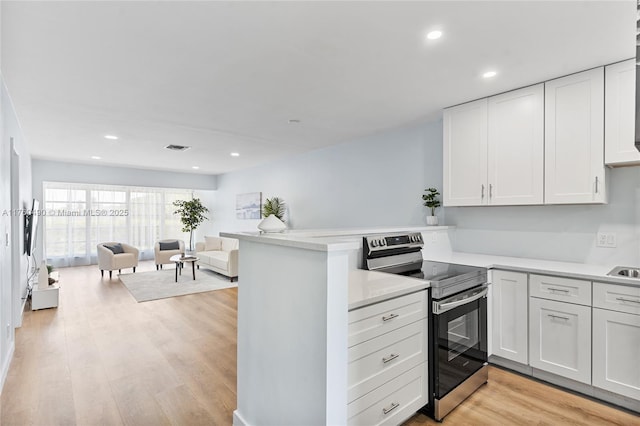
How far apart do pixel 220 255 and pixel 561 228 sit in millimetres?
5799

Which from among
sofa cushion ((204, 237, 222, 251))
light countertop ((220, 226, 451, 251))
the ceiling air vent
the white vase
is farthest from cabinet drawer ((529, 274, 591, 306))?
sofa cushion ((204, 237, 222, 251))

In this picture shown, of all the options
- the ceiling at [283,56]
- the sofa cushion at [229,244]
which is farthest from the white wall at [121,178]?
the ceiling at [283,56]

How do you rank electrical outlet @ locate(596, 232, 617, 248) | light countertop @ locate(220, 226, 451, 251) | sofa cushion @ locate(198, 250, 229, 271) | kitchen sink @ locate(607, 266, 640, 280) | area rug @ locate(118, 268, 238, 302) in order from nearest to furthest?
light countertop @ locate(220, 226, 451, 251) → kitchen sink @ locate(607, 266, 640, 280) → electrical outlet @ locate(596, 232, 617, 248) → area rug @ locate(118, 268, 238, 302) → sofa cushion @ locate(198, 250, 229, 271)

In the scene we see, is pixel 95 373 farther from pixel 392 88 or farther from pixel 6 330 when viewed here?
pixel 392 88

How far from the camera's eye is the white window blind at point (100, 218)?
7.79 metres

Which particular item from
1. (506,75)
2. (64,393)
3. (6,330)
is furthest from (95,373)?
(506,75)

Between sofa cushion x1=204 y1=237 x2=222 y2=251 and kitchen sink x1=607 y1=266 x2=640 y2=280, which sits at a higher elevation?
kitchen sink x1=607 y1=266 x2=640 y2=280

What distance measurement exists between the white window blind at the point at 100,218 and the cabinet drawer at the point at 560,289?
912cm

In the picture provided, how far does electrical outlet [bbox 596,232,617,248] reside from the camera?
265 centimetres

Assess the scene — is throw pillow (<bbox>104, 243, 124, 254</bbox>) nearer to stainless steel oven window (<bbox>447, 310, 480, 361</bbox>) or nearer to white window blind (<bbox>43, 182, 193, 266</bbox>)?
white window blind (<bbox>43, 182, 193, 266</bbox>)

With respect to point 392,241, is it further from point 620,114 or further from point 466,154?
point 620,114

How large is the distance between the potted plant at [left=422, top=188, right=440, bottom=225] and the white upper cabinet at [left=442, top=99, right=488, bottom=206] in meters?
0.33

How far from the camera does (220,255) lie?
680cm

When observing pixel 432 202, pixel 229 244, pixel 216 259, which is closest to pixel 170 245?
pixel 229 244
